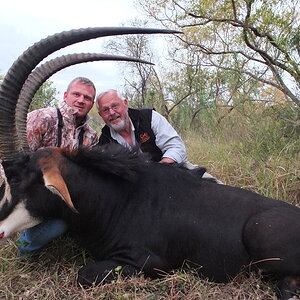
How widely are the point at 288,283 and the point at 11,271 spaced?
7.45 feet

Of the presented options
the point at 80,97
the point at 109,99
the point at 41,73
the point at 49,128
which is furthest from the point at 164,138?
the point at 41,73

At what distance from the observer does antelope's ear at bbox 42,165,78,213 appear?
8.92 feet

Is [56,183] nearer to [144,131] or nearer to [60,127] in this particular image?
[60,127]

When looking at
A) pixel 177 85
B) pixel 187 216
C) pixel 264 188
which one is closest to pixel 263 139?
pixel 264 188

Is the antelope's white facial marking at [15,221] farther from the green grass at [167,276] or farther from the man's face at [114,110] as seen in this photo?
the man's face at [114,110]

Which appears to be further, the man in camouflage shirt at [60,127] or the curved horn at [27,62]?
the man in camouflage shirt at [60,127]

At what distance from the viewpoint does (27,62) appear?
295 cm

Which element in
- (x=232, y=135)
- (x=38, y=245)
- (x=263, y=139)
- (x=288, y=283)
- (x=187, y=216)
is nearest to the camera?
(x=288, y=283)

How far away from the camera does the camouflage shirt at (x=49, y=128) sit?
4.01m

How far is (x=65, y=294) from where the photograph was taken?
2.98 metres

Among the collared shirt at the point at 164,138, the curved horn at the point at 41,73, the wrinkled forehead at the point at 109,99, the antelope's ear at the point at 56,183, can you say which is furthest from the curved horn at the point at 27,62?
the collared shirt at the point at 164,138

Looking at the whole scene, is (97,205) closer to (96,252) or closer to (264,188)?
(96,252)

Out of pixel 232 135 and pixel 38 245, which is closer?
pixel 38 245

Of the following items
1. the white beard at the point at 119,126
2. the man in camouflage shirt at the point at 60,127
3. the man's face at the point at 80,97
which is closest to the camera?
the man in camouflage shirt at the point at 60,127
